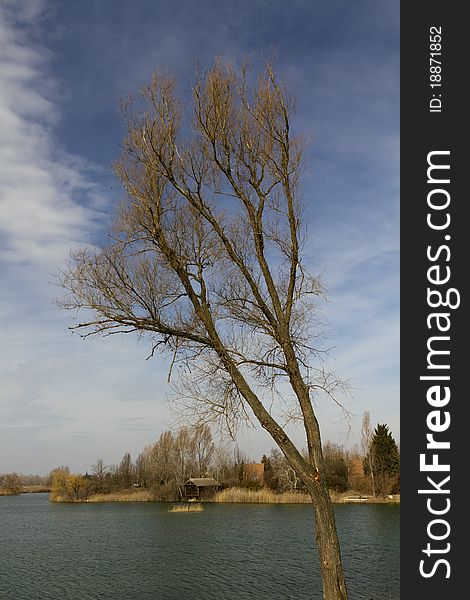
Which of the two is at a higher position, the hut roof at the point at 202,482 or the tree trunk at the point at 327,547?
the tree trunk at the point at 327,547

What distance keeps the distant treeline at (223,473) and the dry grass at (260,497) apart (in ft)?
2.79

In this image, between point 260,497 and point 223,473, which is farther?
point 223,473

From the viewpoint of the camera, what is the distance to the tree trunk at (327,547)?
5820 millimetres

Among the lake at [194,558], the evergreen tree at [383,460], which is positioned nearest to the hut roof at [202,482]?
the evergreen tree at [383,460]

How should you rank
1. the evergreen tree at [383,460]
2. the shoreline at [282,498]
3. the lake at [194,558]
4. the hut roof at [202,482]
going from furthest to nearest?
the hut roof at [202,482]
the evergreen tree at [383,460]
the shoreline at [282,498]
the lake at [194,558]

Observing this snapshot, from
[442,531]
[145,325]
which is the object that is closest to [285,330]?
[145,325]

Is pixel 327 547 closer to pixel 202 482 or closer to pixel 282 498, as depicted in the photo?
pixel 282 498

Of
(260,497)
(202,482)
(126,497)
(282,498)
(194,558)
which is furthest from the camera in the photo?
(126,497)

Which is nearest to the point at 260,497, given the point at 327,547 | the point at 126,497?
the point at 126,497

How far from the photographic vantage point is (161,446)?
56.4 metres

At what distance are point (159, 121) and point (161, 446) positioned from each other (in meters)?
52.6

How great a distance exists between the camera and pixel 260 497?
44.3 meters

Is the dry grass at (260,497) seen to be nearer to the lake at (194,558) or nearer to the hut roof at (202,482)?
the hut roof at (202,482)

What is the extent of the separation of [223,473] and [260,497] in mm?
12732
